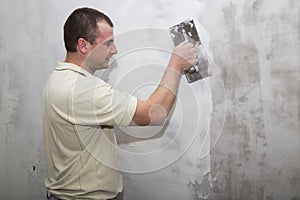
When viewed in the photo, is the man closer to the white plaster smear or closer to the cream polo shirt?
the cream polo shirt

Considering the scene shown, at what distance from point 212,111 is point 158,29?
0.40m

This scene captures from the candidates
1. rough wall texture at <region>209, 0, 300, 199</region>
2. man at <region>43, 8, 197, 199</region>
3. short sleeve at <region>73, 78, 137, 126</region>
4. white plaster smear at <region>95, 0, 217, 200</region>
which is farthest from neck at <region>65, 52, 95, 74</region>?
rough wall texture at <region>209, 0, 300, 199</region>

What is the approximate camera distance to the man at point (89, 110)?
1.19 meters

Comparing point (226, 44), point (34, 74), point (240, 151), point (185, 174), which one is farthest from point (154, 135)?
point (34, 74)

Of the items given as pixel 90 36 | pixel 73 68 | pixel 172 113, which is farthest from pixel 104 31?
pixel 172 113

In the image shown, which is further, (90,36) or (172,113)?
(172,113)

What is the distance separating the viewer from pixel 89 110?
1.19 metres

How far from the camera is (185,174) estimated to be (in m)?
1.49

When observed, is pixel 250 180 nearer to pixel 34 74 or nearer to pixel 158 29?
pixel 158 29

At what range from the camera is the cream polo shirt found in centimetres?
119

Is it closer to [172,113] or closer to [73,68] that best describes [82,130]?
[73,68]

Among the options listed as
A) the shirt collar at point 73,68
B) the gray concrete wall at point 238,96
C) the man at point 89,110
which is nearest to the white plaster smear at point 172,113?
the gray concrete wall at point 238,96

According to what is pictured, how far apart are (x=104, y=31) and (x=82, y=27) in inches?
3.1

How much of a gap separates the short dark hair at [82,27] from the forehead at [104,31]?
0.01m
